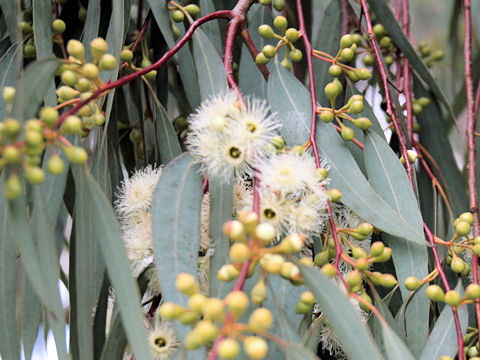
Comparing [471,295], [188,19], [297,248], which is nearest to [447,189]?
[471,295]

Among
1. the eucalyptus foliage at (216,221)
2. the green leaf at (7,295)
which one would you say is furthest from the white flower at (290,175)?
the green leaf at (7,295)

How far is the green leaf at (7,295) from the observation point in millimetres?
810

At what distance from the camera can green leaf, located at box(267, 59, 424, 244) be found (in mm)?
821

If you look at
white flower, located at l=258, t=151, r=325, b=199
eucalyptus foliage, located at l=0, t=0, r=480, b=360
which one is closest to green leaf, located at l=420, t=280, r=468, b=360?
eucalyptus foliage, located at l=0, t=0, r=480, b=360

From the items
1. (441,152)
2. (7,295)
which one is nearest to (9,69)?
(7,295)

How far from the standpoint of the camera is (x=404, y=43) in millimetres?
1229

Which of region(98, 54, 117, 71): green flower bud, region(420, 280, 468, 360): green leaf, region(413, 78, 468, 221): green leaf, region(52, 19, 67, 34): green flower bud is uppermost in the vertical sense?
region(52, 19, 67, 34): green flower bud

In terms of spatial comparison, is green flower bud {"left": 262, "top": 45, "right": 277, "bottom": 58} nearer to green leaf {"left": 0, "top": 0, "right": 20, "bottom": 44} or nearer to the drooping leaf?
the drooping leaf

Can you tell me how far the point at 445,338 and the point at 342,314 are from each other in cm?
25

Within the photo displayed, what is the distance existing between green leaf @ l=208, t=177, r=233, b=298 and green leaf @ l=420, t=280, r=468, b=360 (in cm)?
30

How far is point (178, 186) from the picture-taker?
761 mm

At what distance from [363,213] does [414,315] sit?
0.16 metres

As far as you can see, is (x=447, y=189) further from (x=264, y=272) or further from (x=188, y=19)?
(x=264, y=272)

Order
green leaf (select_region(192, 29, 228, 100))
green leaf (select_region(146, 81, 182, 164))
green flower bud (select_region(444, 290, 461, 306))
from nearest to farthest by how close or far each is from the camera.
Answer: green flower bud (select_region(444, 290, 461, 306))
green leaf (select_region(192, 29, 228, 100))
green leaf (select_region(146, 81, 182, 164))
